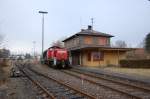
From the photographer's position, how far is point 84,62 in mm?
47094

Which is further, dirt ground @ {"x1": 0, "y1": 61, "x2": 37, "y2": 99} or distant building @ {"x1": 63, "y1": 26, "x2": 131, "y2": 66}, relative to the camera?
distant building @ {"x1": 63, "y1": 26, "x2": 131, "y2": 66}

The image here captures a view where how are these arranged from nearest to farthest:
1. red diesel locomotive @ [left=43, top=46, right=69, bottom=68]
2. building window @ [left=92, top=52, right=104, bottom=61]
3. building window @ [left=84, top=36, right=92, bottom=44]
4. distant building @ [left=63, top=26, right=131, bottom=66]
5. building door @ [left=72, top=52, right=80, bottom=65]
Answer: red diesel locomotive @ [left=43, top=46, right=69, bottom=68] → distant building @ [left=63, top=26, right=131, bottom=66] → building window @ [left=92, top=52, right=104, bottom=61] → building door @ [left=72, top=52, right=80, bottom=65] → building window @ [left=84, top=36, right=92, bottom=44]

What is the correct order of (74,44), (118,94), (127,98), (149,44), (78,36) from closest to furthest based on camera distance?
(127,98)
(118,94)
(149,44)
(78,36)
(74,44)

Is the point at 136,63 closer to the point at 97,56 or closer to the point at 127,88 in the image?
the point at 97,56

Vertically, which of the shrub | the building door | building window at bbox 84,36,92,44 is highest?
building window at bbox 84,36,92,44

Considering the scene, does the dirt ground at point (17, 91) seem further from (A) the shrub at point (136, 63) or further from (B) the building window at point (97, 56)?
(B) the building window at point (97, 56)

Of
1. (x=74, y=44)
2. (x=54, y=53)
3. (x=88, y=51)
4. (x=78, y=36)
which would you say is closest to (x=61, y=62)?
(x=54, y=53)

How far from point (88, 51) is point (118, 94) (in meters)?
31.3

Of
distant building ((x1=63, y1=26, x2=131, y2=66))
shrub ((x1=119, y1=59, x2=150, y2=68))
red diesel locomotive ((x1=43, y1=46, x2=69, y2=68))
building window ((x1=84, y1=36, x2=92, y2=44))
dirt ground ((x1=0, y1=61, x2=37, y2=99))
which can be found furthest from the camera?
building window ((x1=84, y1=36, x2=92, y2=44))

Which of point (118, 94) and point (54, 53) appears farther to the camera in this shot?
point (54, 53)

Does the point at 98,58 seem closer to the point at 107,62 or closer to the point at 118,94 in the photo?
the point at 107,62

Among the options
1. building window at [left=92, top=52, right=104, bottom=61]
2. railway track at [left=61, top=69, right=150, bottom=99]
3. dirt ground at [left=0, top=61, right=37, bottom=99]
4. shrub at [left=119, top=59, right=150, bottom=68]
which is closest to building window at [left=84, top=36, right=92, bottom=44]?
building window at [left=92, top=52, right=104, bottom=61]

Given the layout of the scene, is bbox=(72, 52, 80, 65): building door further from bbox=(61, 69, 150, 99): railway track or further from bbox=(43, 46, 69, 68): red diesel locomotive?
bbox=(61, 69, 150, 99): railway track

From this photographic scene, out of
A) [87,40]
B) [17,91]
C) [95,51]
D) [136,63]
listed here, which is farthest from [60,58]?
[17,91]
